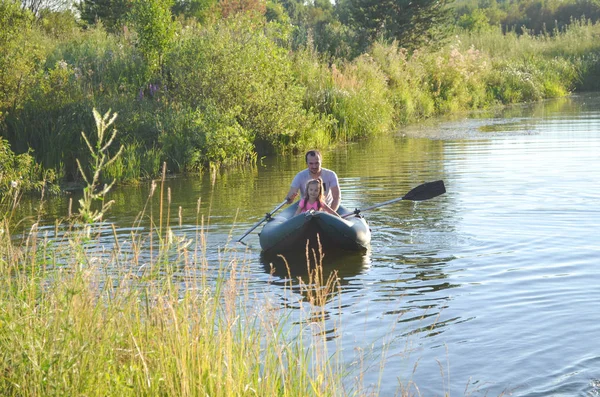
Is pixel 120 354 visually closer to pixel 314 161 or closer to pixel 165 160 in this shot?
pixel 314 161

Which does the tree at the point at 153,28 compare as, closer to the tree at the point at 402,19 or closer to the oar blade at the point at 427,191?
the oar blade at the point at 427,191

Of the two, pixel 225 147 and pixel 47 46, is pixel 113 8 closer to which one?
pixel 47 46

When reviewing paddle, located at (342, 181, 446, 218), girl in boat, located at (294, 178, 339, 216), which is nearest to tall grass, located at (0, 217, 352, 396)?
girl in boat, located at (294, 178, 339, 216)

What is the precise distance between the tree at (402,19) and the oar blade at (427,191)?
69.8 ft

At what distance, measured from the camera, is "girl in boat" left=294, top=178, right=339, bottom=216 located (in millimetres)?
9945

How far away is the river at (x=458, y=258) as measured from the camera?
19.1ft

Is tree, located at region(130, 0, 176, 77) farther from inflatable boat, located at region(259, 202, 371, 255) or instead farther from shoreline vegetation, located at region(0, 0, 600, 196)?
inflatable boat, located at region(259, 202, 371, 255)

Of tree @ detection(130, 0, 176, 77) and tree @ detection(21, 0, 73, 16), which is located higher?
tree @ detection(21, 0, 73, 16)

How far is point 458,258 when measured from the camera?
30.2ft

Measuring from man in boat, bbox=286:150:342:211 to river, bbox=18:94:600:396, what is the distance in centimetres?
79

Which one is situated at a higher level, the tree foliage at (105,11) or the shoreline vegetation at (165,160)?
the tree foliage at (105,11)

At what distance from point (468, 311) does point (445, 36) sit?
27.3 m

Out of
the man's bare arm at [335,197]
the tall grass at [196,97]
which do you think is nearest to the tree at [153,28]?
the tall grass at [196,97]

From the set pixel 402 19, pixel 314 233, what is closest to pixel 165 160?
pixel 314 233
